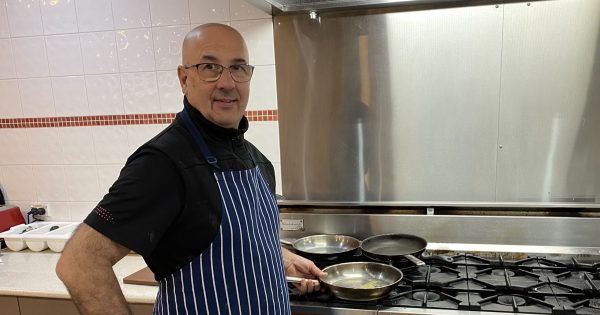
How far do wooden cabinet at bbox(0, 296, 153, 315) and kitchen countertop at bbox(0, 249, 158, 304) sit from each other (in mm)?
24

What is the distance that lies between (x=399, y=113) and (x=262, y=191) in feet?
2.60

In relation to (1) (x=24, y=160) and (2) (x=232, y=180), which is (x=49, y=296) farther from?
(2) (x=232, y=180)

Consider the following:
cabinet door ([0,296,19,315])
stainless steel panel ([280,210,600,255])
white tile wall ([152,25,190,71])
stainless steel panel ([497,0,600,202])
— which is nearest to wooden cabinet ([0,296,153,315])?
cabinet door ([0,296,19,315])

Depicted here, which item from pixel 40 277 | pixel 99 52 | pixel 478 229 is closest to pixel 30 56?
pixel 99 52

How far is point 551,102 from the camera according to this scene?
148 centimetres

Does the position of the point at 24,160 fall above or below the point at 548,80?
below

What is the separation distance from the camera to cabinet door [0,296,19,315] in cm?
148

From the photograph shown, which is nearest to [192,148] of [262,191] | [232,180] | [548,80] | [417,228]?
[232,180]

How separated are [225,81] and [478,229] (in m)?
1.13

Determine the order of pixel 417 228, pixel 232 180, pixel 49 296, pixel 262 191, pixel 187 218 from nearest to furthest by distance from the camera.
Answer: pixel 187 218
pixel 232 180
pixel 262 191
pixel 49 296
pixel 417 228

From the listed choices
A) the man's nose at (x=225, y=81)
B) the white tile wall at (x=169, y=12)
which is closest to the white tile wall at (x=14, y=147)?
the white tile wall at (x=169, y=12)

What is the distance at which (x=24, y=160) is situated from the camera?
1.99 metres

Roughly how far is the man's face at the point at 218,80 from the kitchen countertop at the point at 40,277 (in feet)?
2.54

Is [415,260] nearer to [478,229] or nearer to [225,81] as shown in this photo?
[478,229]
